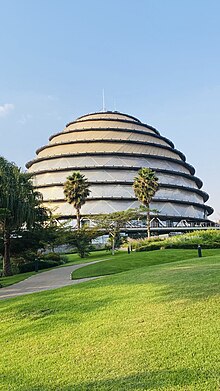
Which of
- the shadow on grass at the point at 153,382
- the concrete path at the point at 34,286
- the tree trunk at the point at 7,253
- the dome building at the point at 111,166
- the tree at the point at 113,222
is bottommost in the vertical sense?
the shadow on grass at the point at 153,382

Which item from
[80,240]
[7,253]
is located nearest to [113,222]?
[80,240]

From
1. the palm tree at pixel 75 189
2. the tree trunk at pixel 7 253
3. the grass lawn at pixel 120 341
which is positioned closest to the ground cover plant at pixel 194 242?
the tree trunk at pixel 7 253

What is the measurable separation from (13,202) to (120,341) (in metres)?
22.1

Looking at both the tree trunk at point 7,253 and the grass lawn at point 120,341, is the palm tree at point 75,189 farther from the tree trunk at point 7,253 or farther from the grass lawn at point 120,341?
the grass lawn at point 120,341

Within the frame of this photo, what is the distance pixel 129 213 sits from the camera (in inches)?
1796

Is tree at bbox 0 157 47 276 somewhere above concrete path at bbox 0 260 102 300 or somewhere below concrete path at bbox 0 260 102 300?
above

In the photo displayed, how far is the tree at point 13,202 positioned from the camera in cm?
2642

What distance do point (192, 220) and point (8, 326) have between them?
64.4 metres

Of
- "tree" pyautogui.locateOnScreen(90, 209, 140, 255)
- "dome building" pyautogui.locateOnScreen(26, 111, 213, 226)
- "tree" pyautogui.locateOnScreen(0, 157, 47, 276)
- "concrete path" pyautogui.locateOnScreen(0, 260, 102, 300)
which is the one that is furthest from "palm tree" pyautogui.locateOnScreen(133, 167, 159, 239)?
"concrete path" pyautogui.locateOnScreen(0, 260, 102, 300)

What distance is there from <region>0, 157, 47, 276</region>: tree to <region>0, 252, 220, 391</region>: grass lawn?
17.4m

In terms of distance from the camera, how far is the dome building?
214 feet

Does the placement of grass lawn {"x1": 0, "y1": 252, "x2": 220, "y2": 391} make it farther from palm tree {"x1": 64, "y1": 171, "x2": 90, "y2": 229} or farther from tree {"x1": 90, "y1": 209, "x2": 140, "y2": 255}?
palm tree {"x1": 64, "y1": 171, "x2": 90, "y2": 229}

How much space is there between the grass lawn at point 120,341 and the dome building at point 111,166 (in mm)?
54532

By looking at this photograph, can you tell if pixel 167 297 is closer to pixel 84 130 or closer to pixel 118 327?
pixel 118 327
